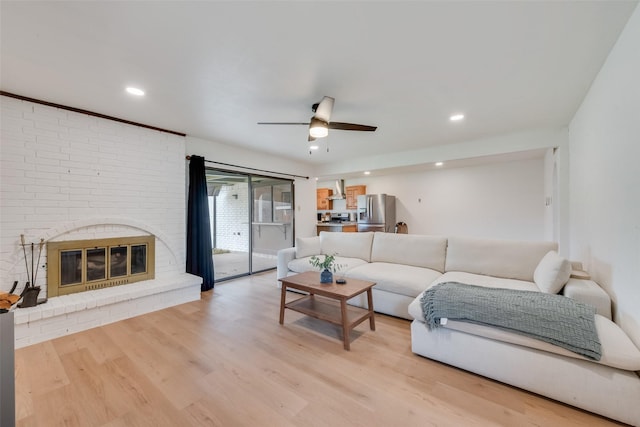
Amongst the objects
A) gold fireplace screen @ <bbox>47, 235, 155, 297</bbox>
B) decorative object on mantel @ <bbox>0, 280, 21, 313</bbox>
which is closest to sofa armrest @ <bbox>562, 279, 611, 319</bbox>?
decorative object on mantel @ <bbox>0, 280, 21, 313</bbox>

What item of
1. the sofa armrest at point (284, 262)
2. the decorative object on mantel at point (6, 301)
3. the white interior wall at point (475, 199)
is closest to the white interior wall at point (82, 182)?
the sofa armrest at point (284, 262)

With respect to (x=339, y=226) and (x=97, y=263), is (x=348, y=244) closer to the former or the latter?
(x=339, y=226)

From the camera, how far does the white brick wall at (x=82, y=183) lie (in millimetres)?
2693

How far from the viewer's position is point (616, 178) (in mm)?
1965

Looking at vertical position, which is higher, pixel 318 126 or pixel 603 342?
pixel 318 126

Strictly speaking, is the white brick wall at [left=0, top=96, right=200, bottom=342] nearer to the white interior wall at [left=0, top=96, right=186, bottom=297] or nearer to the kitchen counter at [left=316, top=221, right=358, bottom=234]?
the white interior wall at [left=0, top=96, right=186, bottom=297]

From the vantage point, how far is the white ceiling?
1614 mm

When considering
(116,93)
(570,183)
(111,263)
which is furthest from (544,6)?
(111,263)

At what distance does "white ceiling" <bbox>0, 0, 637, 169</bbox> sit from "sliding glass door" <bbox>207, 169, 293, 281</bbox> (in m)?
2.26

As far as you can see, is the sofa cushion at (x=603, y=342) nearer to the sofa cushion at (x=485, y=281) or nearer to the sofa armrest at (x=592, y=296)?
the sofa armrest at (x=592, y=296)

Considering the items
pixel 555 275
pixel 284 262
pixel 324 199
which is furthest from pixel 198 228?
pixel 324 199

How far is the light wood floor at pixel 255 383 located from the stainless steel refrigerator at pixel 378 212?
3.96m

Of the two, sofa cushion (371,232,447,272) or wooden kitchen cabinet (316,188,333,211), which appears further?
wooden kitchen cabinet (316,188,333,211)

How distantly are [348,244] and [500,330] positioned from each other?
2.58m
